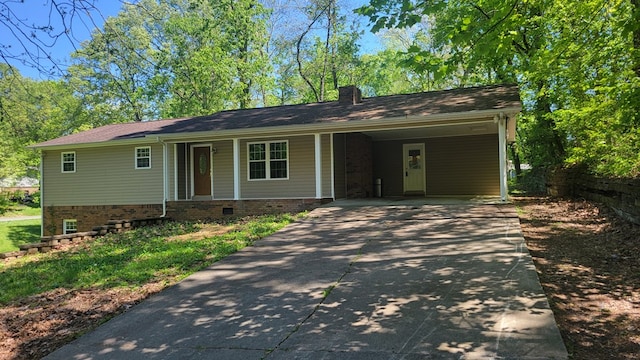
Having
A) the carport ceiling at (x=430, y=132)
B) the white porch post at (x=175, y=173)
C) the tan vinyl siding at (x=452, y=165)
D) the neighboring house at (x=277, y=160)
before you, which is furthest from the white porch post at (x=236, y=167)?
the tan vinyl siding at (x=452, y=165)

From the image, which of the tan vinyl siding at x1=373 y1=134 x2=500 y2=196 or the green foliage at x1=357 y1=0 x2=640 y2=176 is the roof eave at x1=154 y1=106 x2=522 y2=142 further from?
the tan vinyl siding at x1=373 y1=134 x2=500 y2=196

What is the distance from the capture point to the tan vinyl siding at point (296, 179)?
43.1 ft

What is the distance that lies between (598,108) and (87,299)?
32.4 feet

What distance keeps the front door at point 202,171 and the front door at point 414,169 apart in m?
7.21

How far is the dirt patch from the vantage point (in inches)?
133

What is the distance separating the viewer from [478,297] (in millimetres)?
4332

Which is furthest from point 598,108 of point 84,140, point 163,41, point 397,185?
point 163,41

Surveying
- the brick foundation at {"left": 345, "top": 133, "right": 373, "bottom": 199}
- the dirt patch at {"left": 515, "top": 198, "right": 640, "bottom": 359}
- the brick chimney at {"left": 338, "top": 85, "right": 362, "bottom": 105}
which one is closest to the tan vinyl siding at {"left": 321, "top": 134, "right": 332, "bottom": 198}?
the brick foundation at {"left": 345, "top": 133, "right": 373, "bottom": 199}

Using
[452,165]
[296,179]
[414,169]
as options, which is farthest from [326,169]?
[452,165]

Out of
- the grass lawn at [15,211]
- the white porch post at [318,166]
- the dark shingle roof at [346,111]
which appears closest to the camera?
the dark shingle roof at [346,111]

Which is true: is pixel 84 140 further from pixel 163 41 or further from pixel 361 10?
pixel 163 41

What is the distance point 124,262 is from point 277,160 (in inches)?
270

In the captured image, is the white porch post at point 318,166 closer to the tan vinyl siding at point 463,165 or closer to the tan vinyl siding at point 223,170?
the tan vinyl siding at point 223,170

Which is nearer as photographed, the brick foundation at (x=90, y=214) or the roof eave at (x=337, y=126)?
the roof eave at (x=337, y=126)
